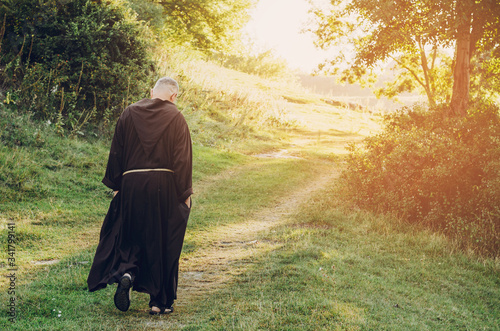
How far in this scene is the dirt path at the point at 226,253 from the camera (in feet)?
19.7

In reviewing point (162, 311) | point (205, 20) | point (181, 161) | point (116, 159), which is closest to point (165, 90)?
point (181, 161)

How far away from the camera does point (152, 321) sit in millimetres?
4816

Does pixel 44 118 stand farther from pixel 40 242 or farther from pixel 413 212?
pixel 413 212

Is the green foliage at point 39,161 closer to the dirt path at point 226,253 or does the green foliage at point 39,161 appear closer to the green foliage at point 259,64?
the dirt path at point 226,253

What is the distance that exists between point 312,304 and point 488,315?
7.77 ft

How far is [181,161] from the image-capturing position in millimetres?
5066

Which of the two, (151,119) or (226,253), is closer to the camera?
(151,119)

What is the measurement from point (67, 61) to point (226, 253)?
773 cm

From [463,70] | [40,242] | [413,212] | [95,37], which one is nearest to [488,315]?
[413,212]

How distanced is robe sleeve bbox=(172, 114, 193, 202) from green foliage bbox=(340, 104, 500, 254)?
5401 millimetres

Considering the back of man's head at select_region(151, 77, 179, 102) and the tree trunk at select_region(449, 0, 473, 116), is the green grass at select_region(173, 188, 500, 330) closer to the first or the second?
the back of man's head at select_region(151, 77, 179, 102)

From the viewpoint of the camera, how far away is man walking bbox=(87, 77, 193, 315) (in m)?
5.00

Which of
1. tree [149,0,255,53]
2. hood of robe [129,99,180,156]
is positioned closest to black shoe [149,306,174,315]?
hood of robe [129,99,180,156]

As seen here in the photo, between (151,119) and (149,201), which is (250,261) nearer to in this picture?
(149,201)
